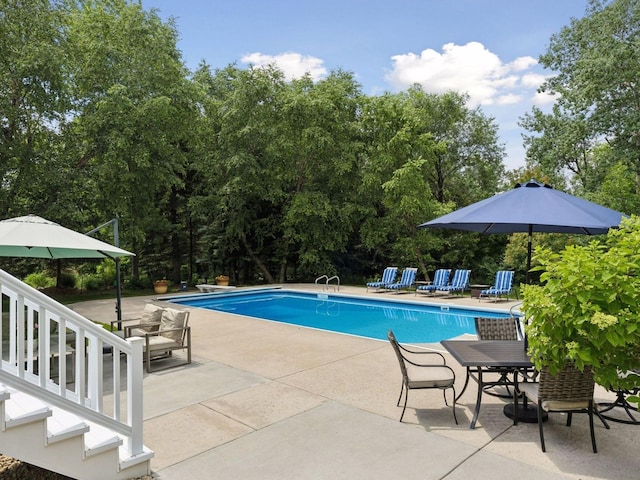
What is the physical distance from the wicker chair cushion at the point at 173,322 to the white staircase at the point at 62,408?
121 inches

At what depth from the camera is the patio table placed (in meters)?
3.78

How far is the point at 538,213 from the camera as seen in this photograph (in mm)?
4371

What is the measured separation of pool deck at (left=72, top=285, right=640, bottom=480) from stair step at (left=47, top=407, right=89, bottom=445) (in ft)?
2.34

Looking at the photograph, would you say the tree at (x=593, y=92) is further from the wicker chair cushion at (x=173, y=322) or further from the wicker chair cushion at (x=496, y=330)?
the wicker chair cushion at (x=173, y=322)

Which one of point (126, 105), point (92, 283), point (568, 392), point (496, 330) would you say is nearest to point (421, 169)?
point (126, 105)

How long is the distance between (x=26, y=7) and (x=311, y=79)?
1067cm

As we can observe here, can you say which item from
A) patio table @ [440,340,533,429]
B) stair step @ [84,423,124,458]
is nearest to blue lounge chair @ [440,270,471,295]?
patio table @ [440,340,533,429]

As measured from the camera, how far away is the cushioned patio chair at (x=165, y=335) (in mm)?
5930

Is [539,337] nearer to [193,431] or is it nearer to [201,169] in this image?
[193,431]

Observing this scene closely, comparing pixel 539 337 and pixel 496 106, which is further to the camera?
pixel 496 106

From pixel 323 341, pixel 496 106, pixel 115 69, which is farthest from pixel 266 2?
pixel 496 106

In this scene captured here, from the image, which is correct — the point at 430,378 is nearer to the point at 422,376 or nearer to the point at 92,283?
the point at 422,376

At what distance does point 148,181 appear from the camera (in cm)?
1511

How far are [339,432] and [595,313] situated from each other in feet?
7.56
